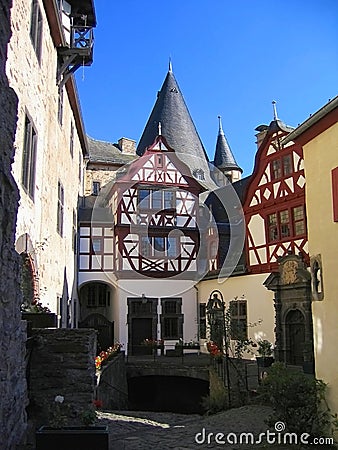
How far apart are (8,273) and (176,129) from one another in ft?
80.8

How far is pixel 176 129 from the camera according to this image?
27781 mm

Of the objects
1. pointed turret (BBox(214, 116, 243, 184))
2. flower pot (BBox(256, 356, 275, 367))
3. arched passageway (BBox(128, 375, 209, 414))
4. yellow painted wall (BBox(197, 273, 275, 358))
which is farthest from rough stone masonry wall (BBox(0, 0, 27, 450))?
pointed turret (BBox(214, 116, 243, 184))

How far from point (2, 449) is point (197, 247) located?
15.9 m

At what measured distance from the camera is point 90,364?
5637mm

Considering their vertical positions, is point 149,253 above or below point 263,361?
above

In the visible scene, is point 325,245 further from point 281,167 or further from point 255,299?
point 255,299

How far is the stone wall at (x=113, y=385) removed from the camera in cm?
1075

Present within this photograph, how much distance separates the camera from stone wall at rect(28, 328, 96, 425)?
541 cm

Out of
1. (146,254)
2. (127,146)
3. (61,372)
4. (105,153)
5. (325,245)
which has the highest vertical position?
(127,146)

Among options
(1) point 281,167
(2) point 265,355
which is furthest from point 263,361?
(1) point 281,167

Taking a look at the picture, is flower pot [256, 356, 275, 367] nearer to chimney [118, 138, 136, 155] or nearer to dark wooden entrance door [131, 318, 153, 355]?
dark wooden entrance door [131, 318, 153, 355]

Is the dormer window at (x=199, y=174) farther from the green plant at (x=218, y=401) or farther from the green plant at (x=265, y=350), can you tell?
the green plant at (x=218, y=401)

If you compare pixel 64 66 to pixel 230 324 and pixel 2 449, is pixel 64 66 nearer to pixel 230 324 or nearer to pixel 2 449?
pixel 230 324

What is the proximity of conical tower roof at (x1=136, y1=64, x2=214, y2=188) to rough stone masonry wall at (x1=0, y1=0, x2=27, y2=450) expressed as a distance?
21.3 metres
